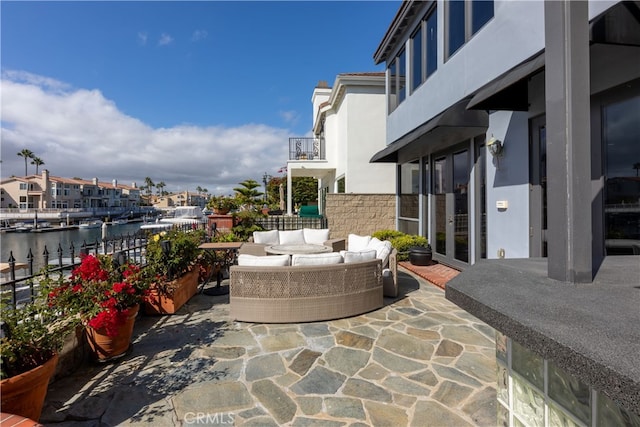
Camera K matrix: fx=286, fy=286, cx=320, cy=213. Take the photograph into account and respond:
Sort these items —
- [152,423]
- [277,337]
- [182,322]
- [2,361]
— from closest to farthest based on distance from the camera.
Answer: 1. [2,361]
2. [152,423]
3. [277,337]
4. [182,322]

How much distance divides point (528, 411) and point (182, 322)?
4.39m

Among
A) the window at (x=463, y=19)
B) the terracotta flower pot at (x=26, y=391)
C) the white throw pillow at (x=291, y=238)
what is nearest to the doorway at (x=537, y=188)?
the window at (x=463, y=19)

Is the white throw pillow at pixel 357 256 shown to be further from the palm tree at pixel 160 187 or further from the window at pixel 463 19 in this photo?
the palm tree at pixel 160 187

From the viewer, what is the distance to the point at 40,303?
2.87 metres

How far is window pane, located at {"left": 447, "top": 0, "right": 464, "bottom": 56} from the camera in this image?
6211 mm

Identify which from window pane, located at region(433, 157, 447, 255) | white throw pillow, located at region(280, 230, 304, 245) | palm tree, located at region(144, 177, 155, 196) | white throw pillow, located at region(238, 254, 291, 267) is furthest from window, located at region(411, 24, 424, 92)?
palm tree, located at region(144, 177, 155, 196)

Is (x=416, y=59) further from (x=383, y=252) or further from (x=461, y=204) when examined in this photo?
(x=383, y=252)

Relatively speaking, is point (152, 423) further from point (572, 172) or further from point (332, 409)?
point (572, 172)

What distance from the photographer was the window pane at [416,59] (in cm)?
802

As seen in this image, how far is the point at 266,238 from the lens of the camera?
25.2 ft

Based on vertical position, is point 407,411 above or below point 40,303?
below

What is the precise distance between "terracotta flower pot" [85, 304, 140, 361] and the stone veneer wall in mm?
7909

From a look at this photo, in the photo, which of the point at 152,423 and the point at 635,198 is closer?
the point at 152,423

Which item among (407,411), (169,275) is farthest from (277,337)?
(169,275)
